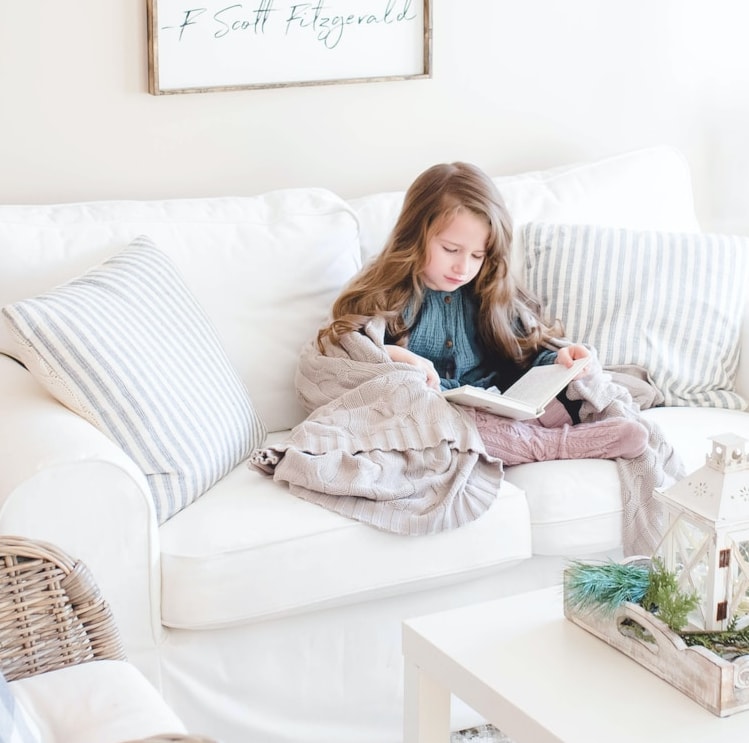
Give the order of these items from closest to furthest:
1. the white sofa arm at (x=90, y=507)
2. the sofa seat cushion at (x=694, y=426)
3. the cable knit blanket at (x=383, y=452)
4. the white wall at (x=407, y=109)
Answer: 1. the white sofa arm at (x=90, y=507)
2. the cable knit blanket at (x=383, y=452)
3. the sofa seat cushion at (x=694, y=426)
4. the white wall at (x=407, y=109)

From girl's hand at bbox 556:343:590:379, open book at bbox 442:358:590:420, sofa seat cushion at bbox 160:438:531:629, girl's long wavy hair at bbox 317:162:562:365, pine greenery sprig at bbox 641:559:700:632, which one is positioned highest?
girl's long wavy hair at bbox 317:162:562:365

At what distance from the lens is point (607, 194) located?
266 centimetres

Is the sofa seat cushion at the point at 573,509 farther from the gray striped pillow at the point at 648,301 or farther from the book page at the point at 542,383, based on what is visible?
the gray striped pillow at the point at 648,301

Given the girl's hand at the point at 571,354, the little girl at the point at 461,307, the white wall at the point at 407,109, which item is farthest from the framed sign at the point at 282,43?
the girl's hand at the point at 571,354

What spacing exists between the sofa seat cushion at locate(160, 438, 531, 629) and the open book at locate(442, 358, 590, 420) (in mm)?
→ 159

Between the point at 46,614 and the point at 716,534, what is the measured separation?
0.79 m

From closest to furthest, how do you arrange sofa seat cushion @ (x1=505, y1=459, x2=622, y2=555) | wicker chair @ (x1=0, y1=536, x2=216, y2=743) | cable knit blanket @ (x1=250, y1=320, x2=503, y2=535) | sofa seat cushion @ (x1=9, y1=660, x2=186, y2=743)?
sofa seat cushion @ (x1=9, y1=660, x2=186, y2=743) → wicker chair @ (x1=0, y1=536, x2=216, y2=743) → cable knit blanket @ (x1=250, y1=320, x2=503, y2=535) → sofa seat cushion @ (x1=505, y1=459, x2=622, y2=555)

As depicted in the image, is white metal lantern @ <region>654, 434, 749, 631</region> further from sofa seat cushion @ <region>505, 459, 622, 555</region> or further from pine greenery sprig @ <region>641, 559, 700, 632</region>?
sofa seat cushion @ <region>505, 459, 622, 555</region>

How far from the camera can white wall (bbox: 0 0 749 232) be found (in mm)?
2410

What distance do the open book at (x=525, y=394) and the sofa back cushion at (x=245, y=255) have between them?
0.38m

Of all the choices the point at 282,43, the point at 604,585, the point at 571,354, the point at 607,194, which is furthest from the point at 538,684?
the point at 282,43

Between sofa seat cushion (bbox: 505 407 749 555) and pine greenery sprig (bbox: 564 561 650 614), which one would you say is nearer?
pine greenery sprig (bbox: 564 561 650 614)

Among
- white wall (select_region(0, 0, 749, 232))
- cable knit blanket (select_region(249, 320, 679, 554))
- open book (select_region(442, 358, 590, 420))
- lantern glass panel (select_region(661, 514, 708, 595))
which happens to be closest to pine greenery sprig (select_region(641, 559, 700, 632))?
lantern glass panel (select_region(661, 514, 708, 595))

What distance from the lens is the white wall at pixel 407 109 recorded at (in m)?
2.41
